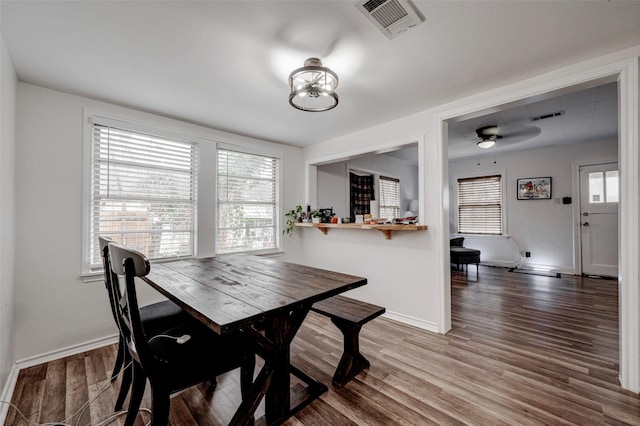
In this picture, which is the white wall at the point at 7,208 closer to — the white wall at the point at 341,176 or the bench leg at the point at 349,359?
the bench leg at the point at 349,359

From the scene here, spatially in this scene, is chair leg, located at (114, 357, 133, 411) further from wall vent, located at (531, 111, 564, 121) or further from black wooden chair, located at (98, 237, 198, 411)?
wall vent, located at (531, 111, 564, 121)

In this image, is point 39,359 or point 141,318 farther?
point 39,359

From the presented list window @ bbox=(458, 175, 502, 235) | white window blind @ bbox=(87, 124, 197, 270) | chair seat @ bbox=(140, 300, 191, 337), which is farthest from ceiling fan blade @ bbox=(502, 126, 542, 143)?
chair seat @ bbox=(140, 300, 191, 337)

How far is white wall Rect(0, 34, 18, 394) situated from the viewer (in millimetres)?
1780

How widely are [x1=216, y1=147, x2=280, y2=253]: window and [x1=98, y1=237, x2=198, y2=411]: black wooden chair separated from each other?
1.58 metres

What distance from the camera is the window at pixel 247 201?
3.64m

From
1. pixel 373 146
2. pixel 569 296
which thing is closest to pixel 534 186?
pixel 569 296

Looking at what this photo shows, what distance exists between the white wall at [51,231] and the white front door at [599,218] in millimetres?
7750

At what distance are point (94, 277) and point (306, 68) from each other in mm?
2768

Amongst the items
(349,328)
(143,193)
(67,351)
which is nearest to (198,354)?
(349,328)

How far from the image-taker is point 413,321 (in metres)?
3.04

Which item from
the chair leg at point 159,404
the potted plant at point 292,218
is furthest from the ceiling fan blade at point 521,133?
the chair leg at point 159,404

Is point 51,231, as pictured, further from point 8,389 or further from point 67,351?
point 8,389

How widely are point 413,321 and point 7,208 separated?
3764 mm
